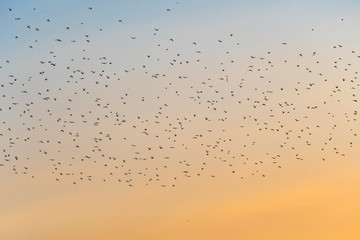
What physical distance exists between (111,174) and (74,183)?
6358 millimetres

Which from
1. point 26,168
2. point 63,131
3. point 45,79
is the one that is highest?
point 45,79

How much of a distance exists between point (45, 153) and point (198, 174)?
26.7m

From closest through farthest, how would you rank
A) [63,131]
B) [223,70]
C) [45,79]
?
1. [223,70]
2. [45,79]
3. [63,131]

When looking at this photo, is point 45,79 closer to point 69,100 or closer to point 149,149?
point 69,100

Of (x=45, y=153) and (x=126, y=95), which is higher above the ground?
(x=126, y=95)

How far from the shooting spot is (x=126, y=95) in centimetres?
3516

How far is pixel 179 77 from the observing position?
115 ft

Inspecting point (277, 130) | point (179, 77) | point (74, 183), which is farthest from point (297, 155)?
point (74, 183)

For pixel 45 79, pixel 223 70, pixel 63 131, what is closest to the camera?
pixel 223 70

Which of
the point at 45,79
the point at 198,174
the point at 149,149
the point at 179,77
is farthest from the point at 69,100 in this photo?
the point at 198,174

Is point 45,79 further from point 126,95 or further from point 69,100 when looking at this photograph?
point 126,95

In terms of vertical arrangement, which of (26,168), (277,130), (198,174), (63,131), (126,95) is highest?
(126,95)

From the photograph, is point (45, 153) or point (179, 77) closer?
point (179, 77)

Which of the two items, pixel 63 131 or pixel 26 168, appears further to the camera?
pixel 63 131
